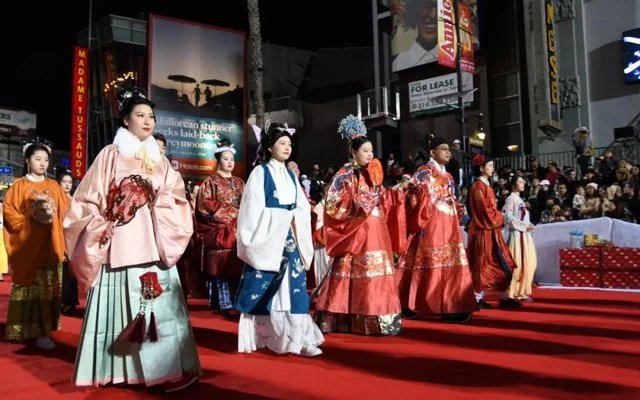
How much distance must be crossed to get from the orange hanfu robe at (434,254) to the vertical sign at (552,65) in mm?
11207

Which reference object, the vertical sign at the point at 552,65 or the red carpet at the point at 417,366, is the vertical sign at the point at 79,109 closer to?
the vertical sign at the point at 552,65

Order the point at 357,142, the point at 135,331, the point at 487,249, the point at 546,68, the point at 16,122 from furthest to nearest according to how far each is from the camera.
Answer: the point at 16,122 → the point at 546,68 → the point at 487,249 → the point at 357,142 → the point at 135,331

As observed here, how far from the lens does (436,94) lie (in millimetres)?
19828

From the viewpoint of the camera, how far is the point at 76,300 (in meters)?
6.98

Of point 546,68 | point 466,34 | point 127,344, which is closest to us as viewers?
point 127,344

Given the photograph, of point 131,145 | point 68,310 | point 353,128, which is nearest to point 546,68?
point 353,128

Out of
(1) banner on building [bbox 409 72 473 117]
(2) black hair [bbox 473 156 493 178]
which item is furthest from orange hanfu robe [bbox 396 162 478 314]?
(1) banner on building [bbox 409 72 473 117]

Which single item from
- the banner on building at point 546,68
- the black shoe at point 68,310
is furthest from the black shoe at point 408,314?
the banner on building at point 546,68

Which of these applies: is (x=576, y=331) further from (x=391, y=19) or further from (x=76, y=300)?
(x=391, y=19)

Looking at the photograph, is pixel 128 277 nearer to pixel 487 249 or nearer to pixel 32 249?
pixel 32 249

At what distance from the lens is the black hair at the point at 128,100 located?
11.4ft

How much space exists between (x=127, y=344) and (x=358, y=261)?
2.22 m

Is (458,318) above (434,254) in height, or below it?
below

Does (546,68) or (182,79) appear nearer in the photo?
(546,68)
